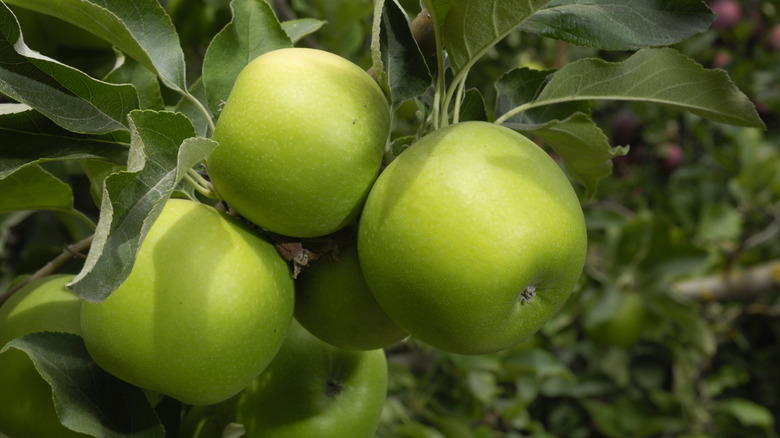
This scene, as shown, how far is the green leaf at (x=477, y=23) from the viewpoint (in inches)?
22.7

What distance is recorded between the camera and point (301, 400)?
2.38ft

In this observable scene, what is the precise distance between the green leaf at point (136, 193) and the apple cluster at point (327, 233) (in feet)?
0.17

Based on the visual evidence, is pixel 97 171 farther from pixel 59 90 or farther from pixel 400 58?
pixel 400 58

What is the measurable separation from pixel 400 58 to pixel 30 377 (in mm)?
503

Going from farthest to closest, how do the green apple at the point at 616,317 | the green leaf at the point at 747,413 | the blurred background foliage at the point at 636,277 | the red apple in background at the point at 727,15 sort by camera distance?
the red apple in background at the point at 727,15 → the green leaf at the point at 747,413 → the green apple at the point at 616,317 → the blurred background foliage at the point at 636,277

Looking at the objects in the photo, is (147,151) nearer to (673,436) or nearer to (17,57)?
(17,57)

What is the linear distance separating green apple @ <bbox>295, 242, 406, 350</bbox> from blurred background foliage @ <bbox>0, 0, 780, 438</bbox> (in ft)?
1.35

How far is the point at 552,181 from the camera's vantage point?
582 millimetres

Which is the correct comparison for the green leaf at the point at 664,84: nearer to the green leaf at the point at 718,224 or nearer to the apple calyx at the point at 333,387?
the apple calyx at the point at 333,387

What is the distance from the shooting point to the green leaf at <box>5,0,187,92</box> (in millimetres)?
572

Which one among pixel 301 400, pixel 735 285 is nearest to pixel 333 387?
pixel 301 400

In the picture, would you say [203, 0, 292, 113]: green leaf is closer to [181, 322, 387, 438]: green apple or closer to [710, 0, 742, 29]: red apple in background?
[181, 322, 387, 438]: green apple

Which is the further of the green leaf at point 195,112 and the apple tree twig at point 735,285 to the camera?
the apple tree twig at point 735,285

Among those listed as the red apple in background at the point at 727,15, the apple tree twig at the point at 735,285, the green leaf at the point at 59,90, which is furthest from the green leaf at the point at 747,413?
the green leaf at the point at 59,90
